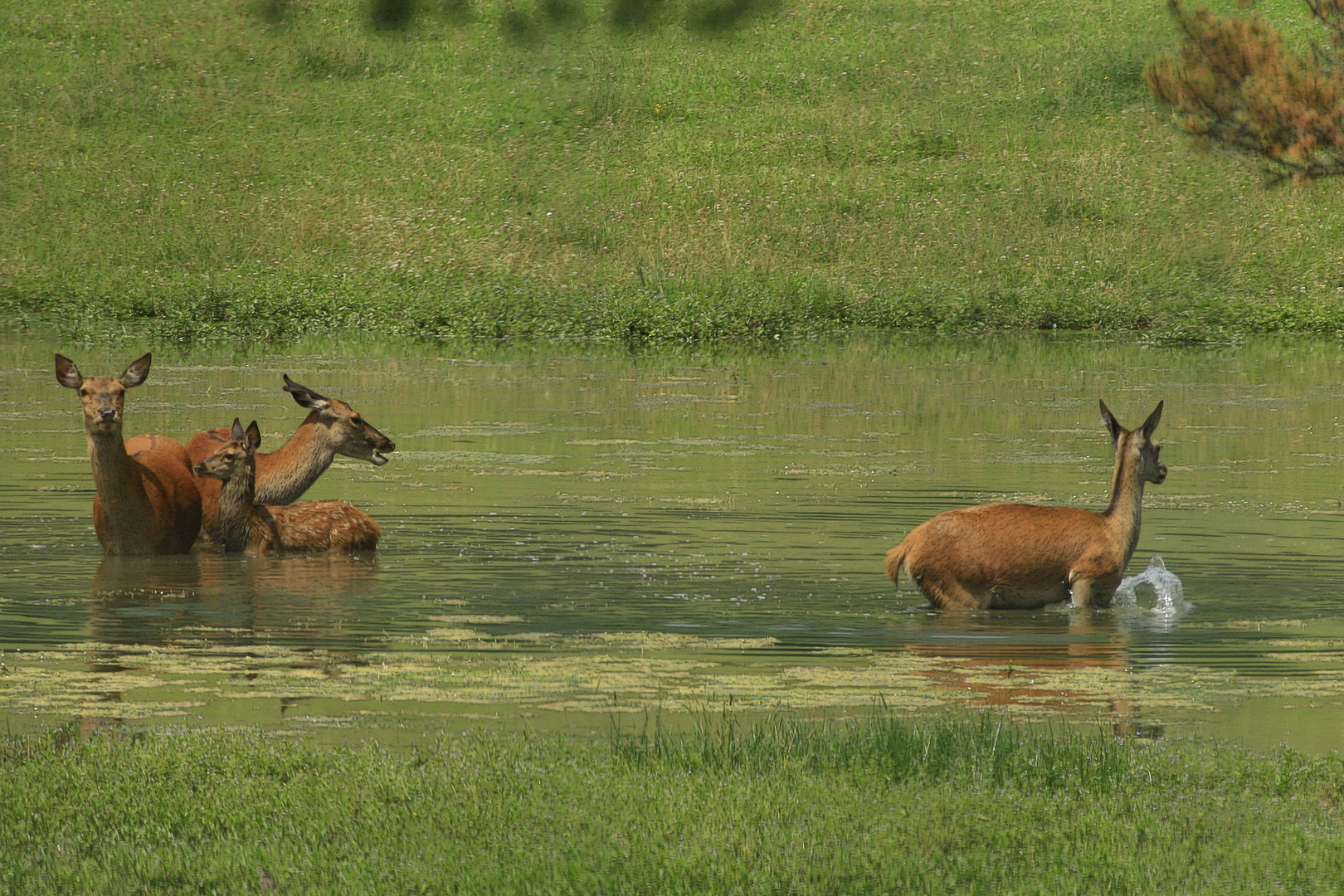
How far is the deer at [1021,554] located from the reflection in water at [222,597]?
316cm

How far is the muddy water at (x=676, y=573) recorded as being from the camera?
30.9 feet

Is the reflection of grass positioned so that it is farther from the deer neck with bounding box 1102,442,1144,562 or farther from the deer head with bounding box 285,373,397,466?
the deer head with bounding box 285,373,397,466

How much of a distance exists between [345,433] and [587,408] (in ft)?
31.1

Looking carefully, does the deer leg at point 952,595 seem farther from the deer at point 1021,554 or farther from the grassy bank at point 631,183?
the grassy bank at point 631,183

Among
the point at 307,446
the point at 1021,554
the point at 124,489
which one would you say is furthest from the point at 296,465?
the point at 1021,554

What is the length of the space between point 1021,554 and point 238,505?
5.41 m

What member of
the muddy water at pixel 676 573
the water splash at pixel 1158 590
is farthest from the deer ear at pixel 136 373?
the water splash at pixel 1158 590

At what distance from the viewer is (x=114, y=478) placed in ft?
46.2

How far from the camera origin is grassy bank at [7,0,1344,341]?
39.1m

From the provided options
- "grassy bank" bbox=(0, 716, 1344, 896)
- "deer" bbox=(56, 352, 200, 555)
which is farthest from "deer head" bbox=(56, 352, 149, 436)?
"grassy bank" bbox=(0, 716, 1344, 896)

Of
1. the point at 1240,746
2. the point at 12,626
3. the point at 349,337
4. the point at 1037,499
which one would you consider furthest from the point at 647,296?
the point at 1240,746

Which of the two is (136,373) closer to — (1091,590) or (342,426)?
(342,426)

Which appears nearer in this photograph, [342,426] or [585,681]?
[585,681]

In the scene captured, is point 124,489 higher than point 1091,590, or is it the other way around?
point 124,489
